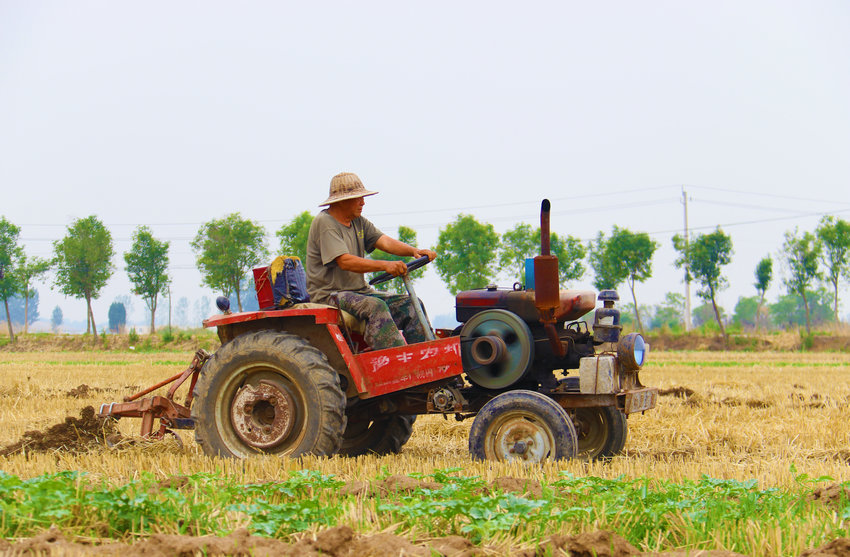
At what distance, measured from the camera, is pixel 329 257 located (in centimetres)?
542

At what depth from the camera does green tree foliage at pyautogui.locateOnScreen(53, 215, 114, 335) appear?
141ft

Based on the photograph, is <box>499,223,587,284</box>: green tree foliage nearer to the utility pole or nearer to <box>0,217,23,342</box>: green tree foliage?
the utility pole

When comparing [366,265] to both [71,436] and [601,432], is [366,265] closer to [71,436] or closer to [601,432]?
[601,432]

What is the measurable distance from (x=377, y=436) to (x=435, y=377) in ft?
4.23

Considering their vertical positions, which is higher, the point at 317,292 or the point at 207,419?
the point at 317,292

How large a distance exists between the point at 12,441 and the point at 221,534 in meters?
4.40

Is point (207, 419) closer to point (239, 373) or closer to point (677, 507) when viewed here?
point (239, 373)

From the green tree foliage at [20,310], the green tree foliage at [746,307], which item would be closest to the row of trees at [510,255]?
the green tree foliage at [746,307]

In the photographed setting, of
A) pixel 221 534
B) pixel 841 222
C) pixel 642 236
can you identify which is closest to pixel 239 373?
pixel 221 534

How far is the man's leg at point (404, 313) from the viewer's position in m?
5.56

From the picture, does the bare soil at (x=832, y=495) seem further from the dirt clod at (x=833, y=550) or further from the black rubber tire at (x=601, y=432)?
the black rubber tire at (x=601, y=432)

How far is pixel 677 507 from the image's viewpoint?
3.25 meters

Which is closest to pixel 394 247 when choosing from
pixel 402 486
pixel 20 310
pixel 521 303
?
pixel 521 303

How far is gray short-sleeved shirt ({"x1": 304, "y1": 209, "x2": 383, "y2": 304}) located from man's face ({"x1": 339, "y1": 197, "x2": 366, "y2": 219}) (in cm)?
10
